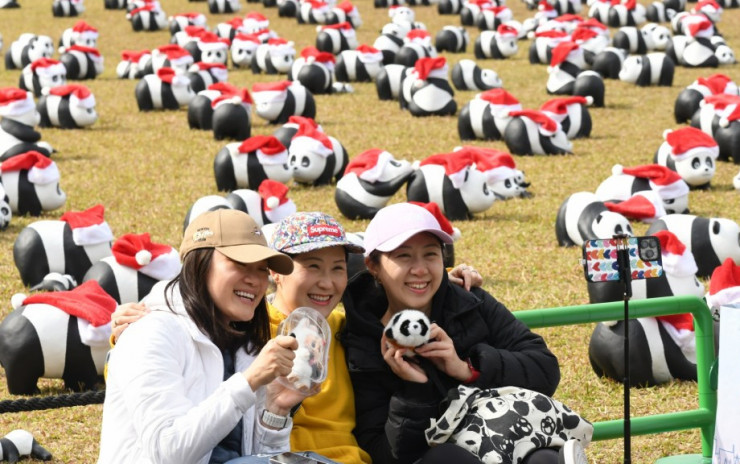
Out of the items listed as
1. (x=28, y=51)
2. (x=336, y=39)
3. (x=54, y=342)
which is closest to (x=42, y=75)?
(x=28, y=51)

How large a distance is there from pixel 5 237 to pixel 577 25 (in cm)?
1357

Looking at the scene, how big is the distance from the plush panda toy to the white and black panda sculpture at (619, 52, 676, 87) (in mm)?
15101

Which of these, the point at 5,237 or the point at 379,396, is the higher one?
the point at 379,396

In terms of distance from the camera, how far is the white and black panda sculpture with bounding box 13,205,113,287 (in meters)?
8.71

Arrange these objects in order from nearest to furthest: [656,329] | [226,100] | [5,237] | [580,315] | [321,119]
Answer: [580,315] → [656,329] → [5,237] → [226,100] → [321,119]

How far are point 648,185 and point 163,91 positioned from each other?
8.35 meters

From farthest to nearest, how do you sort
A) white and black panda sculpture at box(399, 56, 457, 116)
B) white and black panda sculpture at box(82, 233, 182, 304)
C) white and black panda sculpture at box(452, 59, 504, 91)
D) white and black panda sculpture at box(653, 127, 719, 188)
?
white and black panda sculpture at box(452, 59, 504, 91) < white and black panda sculpture at box(399, 56, 457, 116) < white and black panda sculpture at box(653, 127, 719, 188) < white and black panda sculpture at box(82, 233, 182, 304)

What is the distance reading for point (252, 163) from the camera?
11.7m

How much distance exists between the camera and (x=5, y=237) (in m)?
10.3

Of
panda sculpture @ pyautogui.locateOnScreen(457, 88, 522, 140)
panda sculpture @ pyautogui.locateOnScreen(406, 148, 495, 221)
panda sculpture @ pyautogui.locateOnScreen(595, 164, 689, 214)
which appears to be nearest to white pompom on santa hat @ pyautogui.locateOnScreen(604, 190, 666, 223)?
panda sculpture @ pyautogui.locateOnScreen(595, 164, 689, 214)

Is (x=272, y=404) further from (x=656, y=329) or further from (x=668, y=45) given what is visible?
(x=668, y=45)

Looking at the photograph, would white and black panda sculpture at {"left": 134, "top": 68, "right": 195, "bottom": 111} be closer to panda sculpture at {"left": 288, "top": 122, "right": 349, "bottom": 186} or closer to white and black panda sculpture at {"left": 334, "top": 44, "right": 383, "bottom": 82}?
white and black panda sculpture at {"left": 334, "top": 44, "right": 383, "bottom": 82}

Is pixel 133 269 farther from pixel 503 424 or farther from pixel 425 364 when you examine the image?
pixel 503 424

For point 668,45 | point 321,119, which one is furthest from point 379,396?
point 668,45
